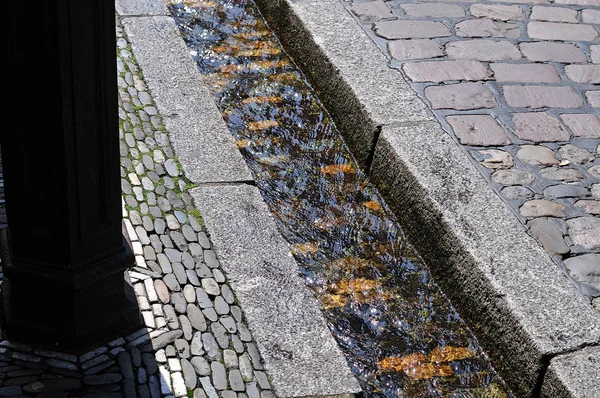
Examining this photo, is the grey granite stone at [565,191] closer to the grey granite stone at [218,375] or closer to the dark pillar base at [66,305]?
the grey granite stone at [218,375]

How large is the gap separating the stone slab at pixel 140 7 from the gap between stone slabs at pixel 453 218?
2.95 feet

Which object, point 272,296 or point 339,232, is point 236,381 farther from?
point 339,232

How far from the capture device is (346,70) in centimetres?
461

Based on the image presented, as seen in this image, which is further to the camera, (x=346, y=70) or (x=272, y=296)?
(x=346, y=70)

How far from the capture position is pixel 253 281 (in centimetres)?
336

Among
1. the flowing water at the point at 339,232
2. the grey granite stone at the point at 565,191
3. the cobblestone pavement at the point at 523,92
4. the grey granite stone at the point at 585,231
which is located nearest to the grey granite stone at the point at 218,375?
the flowing water at the point at 339,232

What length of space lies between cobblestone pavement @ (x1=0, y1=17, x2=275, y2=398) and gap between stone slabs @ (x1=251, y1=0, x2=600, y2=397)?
94cm

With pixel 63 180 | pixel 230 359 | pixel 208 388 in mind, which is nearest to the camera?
pixel 63 180

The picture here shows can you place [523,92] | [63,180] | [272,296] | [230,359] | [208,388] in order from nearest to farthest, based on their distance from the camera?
[63,180], [208,388], [230,359], [272,296], [523,92]

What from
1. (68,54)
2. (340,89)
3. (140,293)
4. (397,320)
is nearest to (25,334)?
(140,293)

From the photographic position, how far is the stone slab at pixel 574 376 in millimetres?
2891

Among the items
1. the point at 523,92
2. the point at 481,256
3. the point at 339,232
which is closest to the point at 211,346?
the point at 339,232

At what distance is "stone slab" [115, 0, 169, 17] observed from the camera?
17.0 ft

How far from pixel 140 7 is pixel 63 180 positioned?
2.81 m
